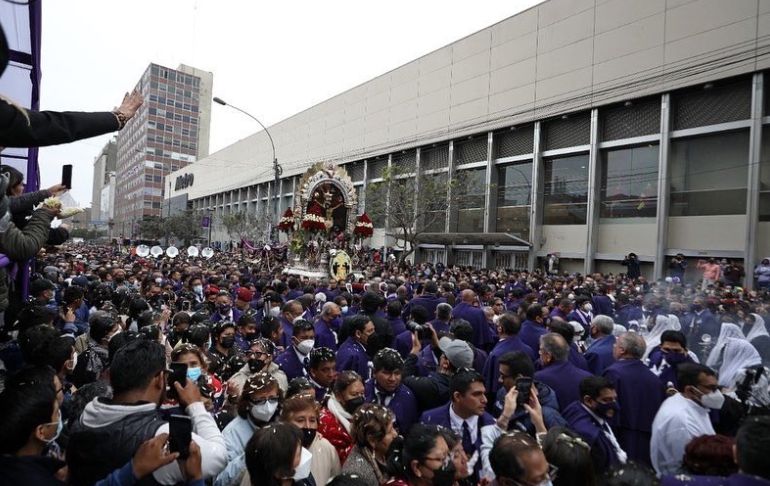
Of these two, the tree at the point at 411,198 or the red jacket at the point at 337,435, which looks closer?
the red jacket at the point at 337,435

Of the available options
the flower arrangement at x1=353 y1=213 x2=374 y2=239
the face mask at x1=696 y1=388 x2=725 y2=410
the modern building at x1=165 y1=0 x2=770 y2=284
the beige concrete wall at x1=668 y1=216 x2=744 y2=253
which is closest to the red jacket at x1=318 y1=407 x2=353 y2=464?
the face mask at x1=696 y1=388 x2=725 y2=410

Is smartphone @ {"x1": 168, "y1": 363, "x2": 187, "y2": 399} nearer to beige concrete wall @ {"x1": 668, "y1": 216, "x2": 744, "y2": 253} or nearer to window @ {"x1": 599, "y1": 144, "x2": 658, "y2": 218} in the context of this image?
beige concrete wall @ {"x1": 668, "y1": 216, "x2": 744, "y2": 253}

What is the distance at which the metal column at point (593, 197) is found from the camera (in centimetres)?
2539

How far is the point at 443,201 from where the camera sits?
30.3 meters

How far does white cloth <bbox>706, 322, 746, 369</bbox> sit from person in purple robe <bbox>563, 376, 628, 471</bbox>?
3605mm

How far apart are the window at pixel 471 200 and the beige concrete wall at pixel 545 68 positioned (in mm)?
3256

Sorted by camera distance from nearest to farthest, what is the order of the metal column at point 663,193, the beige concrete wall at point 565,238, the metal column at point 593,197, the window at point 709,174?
the window at point 709,174, the metal column at point 663,193, the metal column at point 593,197, the beige concrete wall at point 565,238

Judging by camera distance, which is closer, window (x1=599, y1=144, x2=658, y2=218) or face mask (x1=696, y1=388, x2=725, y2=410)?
face mask (x1=696, y1=388, x2=725, y2=410)

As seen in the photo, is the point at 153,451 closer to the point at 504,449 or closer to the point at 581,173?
the point at 504,449

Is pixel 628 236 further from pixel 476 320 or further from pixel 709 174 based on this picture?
pixel 476 320

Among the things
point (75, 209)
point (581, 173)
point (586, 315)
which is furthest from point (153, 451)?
point (581, 173)

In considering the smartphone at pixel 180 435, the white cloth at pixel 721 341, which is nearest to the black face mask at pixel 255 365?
the smartphone at pixel 180 435

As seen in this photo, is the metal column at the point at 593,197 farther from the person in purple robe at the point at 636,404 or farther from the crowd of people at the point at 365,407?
the person in purple robe at the point at 636,404

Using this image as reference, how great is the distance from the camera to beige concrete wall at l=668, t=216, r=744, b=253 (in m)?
20.6
